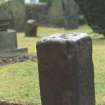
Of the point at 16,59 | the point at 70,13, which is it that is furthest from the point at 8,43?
the point at 70,13

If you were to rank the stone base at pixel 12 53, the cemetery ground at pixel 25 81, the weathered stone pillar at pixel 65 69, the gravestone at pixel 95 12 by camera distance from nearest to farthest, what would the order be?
1. the weathered stone pillar at pixel 65 69
2. the cemetery ground at pixel 25 81
3. the stone base at pixel 12 53
4. the gravestone at pixel 95 12

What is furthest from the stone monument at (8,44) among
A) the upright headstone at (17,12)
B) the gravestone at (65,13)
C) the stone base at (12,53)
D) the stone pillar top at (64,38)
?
the gravestone at (65,13)

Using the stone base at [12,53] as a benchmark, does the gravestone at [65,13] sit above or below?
below

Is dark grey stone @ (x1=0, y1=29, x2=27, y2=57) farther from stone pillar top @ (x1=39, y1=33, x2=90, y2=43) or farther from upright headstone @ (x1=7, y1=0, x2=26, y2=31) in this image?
upright headstone @ (x1=7, y1=0, x2=26, y2=31)

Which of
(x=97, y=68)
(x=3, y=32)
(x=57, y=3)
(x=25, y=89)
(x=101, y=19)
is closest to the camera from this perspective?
(x=25, y=89)

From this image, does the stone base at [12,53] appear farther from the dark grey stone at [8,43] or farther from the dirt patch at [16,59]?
the dirt patch at [16,59]

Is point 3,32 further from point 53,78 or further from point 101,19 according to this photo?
point 53,78

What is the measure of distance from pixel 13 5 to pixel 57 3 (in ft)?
22.8

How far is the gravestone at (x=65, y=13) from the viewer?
26859 mm

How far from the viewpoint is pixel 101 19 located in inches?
765

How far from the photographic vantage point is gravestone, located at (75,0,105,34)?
63.5ft

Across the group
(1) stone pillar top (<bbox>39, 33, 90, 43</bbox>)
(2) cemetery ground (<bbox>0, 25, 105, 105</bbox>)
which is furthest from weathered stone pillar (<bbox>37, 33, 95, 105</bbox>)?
(2) cemetery ground (<bbox>0, 25, 105, 105</bbox>)

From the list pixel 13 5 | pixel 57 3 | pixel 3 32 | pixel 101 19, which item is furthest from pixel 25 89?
pixel 57 3

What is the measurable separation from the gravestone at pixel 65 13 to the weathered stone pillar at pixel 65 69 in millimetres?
21042
